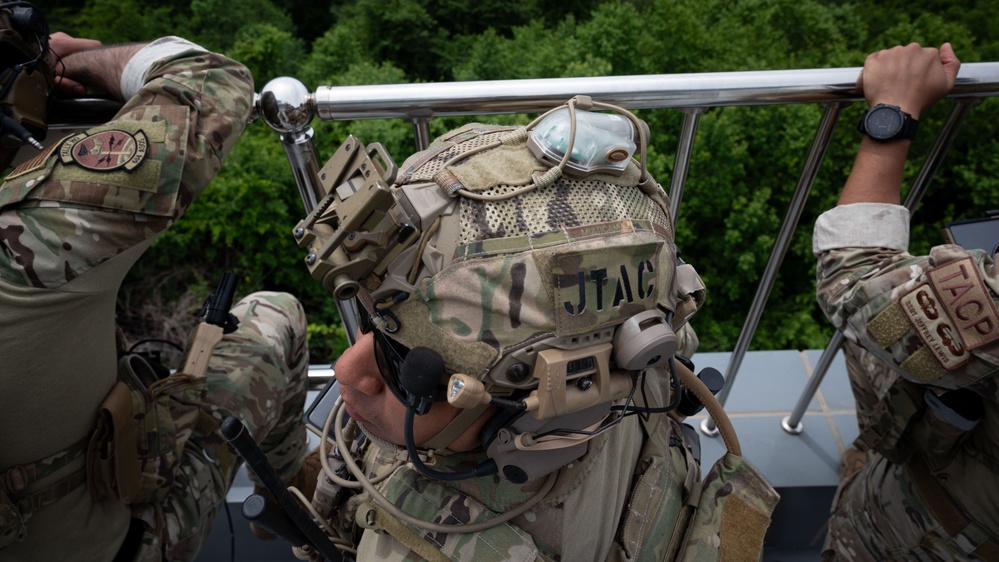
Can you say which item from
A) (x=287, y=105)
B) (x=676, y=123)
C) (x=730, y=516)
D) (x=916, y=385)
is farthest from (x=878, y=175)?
(x=676, y=123)

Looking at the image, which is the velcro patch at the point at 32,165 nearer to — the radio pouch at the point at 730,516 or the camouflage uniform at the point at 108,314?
the camouflage uniform at the point at 108,314

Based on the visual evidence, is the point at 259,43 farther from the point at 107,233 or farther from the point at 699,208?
the point at 107,233

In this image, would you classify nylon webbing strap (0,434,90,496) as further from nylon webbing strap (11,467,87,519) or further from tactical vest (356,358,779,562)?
tactical vest (356,358,779,562)

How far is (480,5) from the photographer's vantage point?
32.8ft

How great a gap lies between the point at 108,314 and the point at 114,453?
1.08ft

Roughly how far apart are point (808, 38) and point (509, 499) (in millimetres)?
8100

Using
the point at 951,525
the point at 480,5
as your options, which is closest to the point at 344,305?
the point at 951,525

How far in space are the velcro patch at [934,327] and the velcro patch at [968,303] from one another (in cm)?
1

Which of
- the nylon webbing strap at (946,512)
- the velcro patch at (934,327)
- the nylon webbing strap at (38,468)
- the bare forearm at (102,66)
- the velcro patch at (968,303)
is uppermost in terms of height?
the bare forearm at (102,66)

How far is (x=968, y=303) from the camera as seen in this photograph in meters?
1.55

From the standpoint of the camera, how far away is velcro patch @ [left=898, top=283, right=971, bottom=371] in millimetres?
1573

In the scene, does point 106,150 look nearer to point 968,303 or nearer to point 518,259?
point 518,259

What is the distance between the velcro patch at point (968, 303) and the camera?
1527mm

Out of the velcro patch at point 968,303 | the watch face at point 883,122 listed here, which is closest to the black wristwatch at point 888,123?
the watch face at point 883,122
